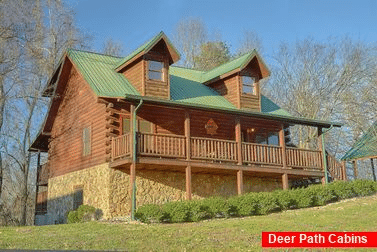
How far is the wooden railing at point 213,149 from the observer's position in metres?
21.2

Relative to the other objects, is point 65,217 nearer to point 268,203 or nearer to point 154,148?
point 154,148

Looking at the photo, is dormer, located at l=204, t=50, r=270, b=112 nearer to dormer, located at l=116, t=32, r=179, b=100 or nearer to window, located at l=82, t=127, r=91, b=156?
dormer, located at l=116, t=32, r=179, b=100

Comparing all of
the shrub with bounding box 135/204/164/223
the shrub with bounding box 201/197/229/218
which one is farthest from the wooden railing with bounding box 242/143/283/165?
the shrub with bounding box 135/204/164/223

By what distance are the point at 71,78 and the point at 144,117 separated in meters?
5.96

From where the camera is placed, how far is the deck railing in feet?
65.2

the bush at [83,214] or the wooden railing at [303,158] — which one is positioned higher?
the wooden railing at [303,158]

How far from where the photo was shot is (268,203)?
19266 mm

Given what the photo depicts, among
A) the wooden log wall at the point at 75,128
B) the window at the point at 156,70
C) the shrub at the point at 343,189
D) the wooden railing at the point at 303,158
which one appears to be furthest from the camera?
the wooden railing at the point at 303,158

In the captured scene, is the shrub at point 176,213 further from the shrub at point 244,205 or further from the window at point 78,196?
the window at point 78,196

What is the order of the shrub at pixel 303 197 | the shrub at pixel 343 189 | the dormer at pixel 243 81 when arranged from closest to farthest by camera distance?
the shrub at pixel 303 197 < the shrub at pixel 343 189 < the dormer at pixel 243 81

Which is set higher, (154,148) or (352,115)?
(352,115)

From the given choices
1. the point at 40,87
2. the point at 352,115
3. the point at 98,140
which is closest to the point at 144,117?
the point at 98,140

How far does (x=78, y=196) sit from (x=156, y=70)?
7.56 meters

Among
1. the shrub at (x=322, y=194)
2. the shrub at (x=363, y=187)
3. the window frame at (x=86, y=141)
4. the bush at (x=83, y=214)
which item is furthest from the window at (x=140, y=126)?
the shrub at (x=363, y=187)
